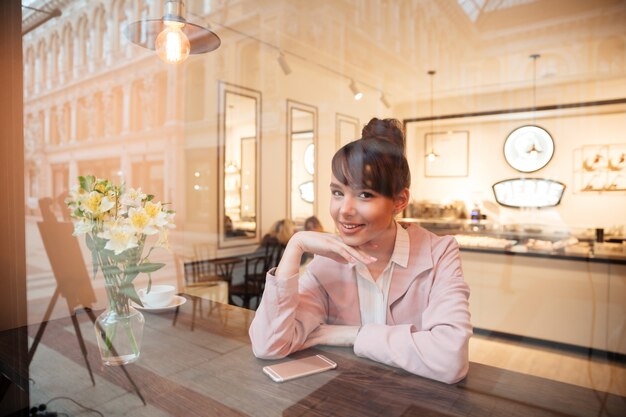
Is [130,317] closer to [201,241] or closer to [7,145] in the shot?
[7,145]

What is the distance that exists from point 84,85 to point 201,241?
1.27 m

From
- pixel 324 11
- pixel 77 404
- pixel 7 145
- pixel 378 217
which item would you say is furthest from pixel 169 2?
pixel 324 11

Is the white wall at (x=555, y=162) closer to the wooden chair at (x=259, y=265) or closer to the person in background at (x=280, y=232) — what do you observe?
the person in background at (x=280, y=232)

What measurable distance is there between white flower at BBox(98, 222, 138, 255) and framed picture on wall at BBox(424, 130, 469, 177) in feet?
2.94

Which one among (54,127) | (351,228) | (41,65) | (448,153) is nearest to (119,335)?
(351,228)

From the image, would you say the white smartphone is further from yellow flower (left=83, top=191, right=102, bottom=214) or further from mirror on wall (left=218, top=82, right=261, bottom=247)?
mirror on wall (left=218, top=82, right=261, bottom=247)

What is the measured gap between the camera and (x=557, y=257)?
271 cm

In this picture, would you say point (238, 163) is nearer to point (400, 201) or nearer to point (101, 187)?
point (101, 187)

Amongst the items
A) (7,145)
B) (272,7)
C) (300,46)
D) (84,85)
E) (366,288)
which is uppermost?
(272,7)

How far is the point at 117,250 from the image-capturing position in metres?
1.06

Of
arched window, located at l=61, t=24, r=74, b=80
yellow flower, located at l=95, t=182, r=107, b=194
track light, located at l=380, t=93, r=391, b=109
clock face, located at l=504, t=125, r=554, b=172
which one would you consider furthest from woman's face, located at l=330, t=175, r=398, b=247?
arched window, located at l=61, t=24, r=74, b=80

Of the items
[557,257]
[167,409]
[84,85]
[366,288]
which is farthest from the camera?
[557,257]

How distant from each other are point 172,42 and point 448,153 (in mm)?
1124

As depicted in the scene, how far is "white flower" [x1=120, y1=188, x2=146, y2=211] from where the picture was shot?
1.17 m
